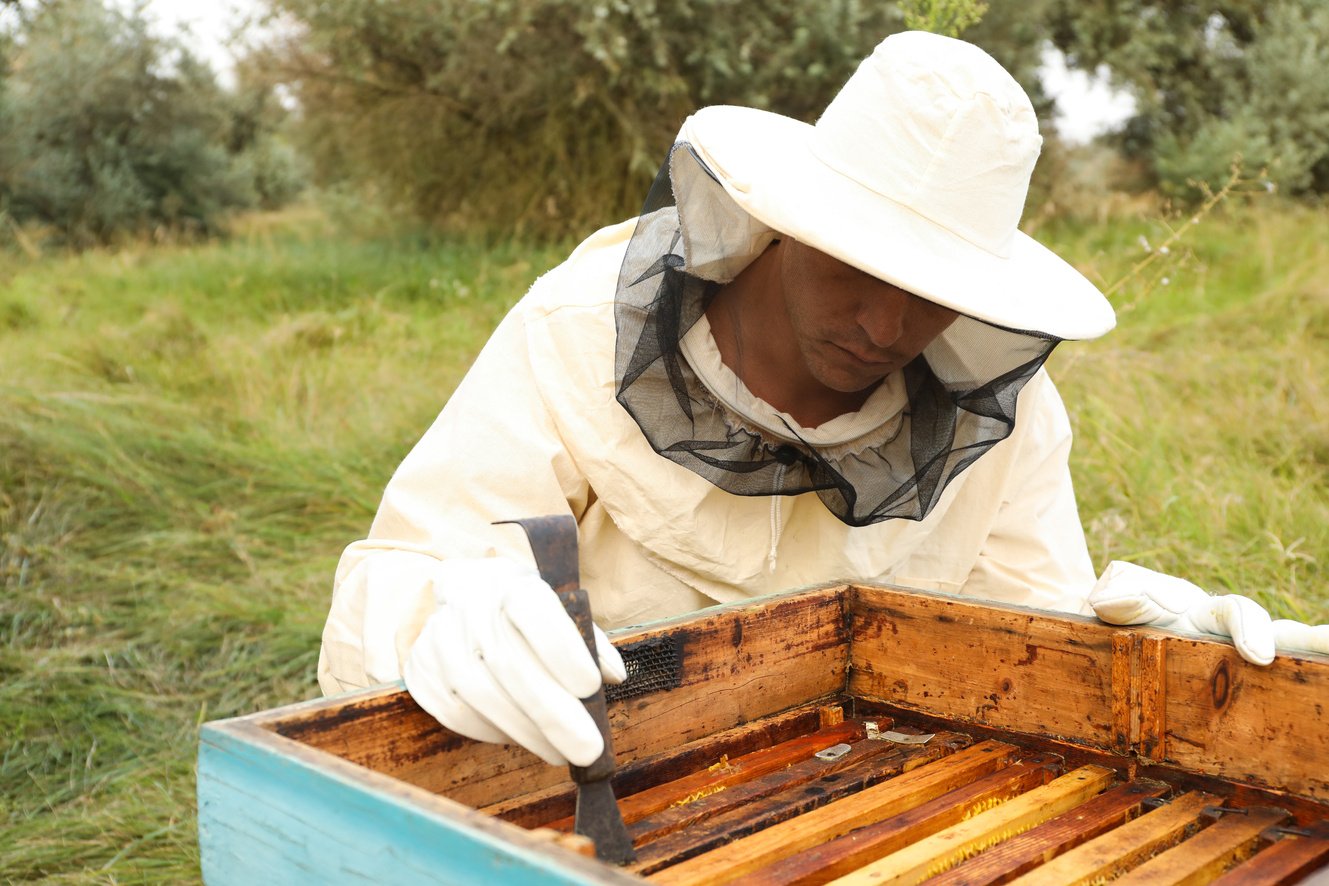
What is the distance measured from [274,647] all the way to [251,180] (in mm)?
9966

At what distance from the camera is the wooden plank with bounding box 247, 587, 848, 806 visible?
1.17 metres

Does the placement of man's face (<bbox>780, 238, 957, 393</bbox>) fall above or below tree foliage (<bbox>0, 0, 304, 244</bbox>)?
below

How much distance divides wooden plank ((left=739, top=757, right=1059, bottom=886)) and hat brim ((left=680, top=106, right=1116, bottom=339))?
52 cm

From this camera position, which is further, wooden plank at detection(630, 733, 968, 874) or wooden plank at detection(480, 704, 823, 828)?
wooden plank at detection(480, 704, 823, 828)

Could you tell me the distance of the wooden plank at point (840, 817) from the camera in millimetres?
1135

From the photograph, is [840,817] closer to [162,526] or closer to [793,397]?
[793,397]

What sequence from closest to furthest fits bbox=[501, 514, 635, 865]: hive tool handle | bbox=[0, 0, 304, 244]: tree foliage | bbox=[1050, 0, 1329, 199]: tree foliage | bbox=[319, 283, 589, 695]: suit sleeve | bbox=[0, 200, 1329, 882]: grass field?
bbox=[501, 514, 635, 865]: hive tool handle < bbox=[319, 283, 589, 695]: suit sleeve < bbox=[0, 200, 1329, 882]: grass field < bbox=[1050, 0, 1329, 199]: tree foliage < bbox=[0, 0, 304, 244]: tree foliage

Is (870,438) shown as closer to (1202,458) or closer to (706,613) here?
(706,613)

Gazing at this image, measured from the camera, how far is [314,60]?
940 centimetres

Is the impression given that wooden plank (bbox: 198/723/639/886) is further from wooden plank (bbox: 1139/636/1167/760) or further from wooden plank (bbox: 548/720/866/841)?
wooden plank (bbox: 1139/636/1167/760)

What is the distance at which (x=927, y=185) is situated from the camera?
150 centimetres

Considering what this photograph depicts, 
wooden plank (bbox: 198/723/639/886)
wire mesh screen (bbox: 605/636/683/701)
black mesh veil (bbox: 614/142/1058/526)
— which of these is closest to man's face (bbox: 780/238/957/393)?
black mesh veil (bbox: 614/142/1058/526)

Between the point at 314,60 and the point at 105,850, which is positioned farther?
the point at 314,60

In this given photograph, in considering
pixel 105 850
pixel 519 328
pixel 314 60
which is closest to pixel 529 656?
pixel 519 328
